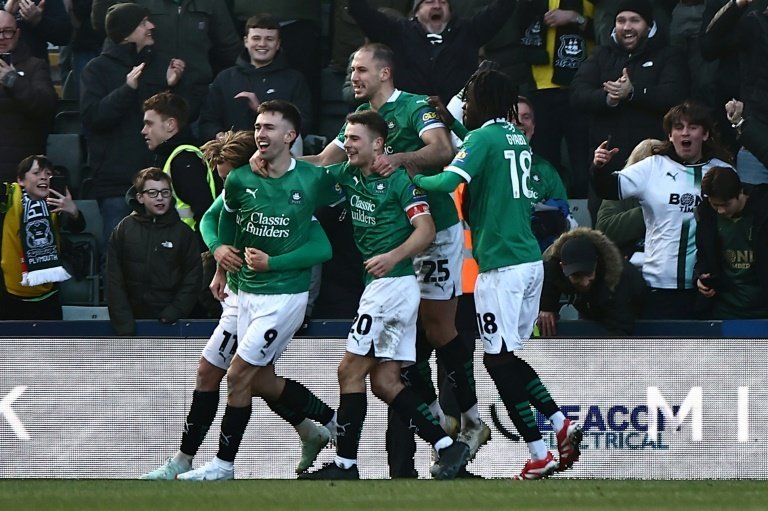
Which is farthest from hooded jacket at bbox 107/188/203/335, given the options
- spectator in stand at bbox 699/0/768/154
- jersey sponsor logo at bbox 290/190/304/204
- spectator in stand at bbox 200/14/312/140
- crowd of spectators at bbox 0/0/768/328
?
spectator in stand at bbox 699/0/768/154

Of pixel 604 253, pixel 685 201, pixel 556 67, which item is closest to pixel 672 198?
pixel 685 201

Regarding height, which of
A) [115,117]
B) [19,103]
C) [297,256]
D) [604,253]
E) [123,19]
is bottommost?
[604,253]

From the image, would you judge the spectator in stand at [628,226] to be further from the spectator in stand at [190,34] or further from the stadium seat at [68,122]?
the stadium seat at [68,122]

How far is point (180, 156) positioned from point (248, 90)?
2.67ft

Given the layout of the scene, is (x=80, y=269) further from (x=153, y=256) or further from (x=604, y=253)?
(x=604, y=253)

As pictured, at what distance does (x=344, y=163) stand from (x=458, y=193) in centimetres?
125

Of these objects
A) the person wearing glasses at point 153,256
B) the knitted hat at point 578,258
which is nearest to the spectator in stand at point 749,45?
the knitted hat at point 578,258

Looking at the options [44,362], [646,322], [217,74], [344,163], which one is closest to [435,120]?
[344,163]

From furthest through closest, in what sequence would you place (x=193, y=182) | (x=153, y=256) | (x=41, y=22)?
(x=41, y=22) → (x=193, y=182) → (x=153, y=256)

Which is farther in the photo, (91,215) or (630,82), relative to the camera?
(91,215)

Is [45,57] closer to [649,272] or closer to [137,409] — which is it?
[137,409]

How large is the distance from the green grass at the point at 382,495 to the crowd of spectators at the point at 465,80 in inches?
95.4

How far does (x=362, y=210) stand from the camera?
8289mm

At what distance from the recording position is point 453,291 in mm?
8727
